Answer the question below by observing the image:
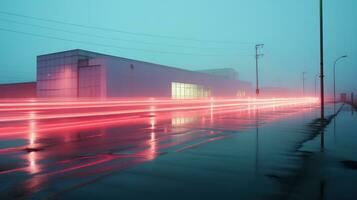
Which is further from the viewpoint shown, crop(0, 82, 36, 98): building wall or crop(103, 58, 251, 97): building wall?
crop(0, 82, 36, 98): building wall

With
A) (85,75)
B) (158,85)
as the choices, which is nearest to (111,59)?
(85,75)

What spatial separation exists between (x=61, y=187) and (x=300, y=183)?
14.1ft

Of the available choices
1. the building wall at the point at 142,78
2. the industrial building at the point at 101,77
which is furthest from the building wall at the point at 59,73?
the building wall at the point at 142,78

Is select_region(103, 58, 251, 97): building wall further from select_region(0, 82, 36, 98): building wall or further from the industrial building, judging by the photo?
select_region(0, 82, 36, 98): building wall

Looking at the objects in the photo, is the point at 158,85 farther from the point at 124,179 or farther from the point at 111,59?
the point at 124,179

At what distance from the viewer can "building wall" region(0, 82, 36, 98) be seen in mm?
61031

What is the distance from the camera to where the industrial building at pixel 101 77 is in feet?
136

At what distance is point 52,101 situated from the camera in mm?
24656

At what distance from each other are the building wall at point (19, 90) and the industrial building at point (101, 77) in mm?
13109

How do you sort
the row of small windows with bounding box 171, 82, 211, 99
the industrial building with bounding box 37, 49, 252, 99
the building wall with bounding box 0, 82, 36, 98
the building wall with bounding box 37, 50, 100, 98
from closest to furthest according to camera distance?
the industrial building with bounding box 37, 49, 252, 99, the building wall with bounding box 37, 50, 100, 98, the row of small windows with bounding box 171, 82, 211, 99, the building wall with bounding box 0, 82, 36, 98

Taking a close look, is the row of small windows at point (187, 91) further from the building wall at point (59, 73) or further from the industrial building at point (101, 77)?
the building wall at point (59, 73)

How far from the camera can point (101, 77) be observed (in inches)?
1614

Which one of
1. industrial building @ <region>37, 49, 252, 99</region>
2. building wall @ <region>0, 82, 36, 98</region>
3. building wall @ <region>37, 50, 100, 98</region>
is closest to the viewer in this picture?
industrial building @ <region>37, 49, 252, 99</region>

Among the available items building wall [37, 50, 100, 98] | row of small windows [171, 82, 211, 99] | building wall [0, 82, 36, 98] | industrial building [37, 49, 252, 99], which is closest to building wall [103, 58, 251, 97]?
industrial building [37, 49, 252, 99]
